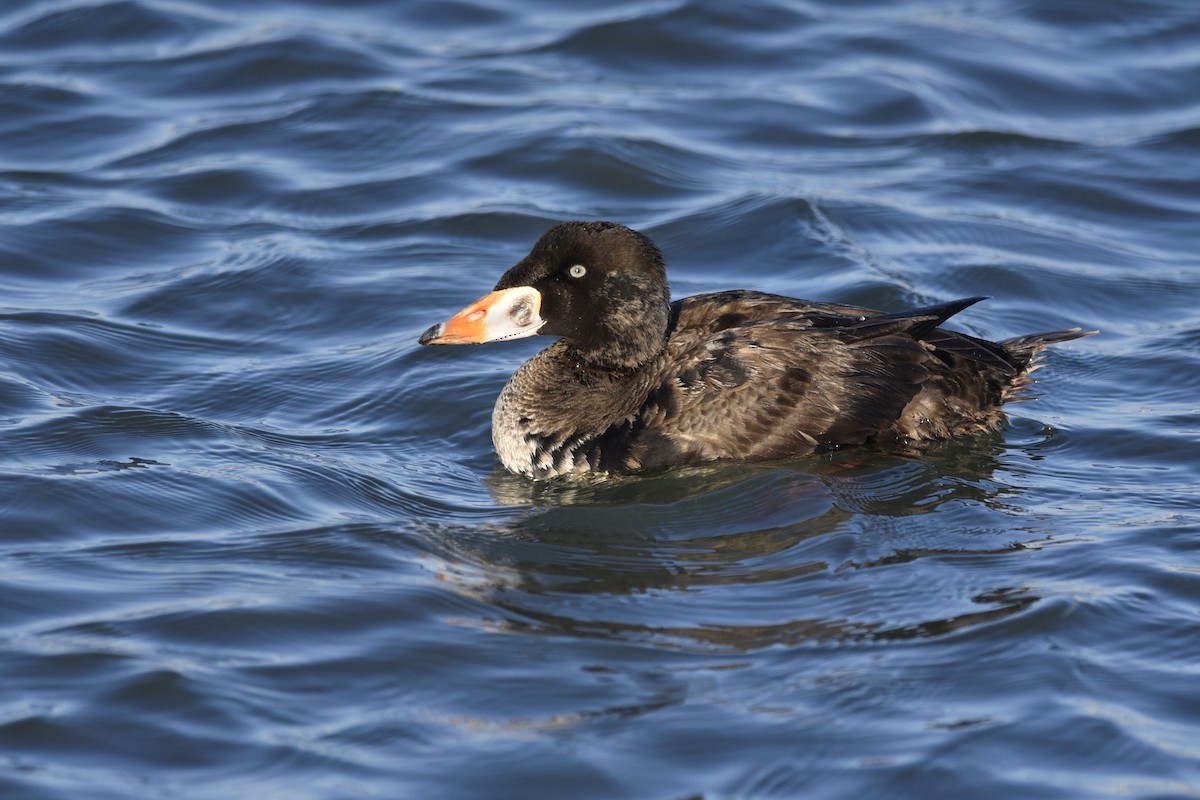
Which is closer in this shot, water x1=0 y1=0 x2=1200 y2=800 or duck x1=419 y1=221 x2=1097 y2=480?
water x1=0 y1=0 x2=1200 y2=800

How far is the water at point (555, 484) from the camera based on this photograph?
475cm

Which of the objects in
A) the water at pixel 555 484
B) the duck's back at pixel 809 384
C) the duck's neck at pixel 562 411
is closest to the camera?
the water at pixel 555 484

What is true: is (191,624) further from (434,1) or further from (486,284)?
(434,1)

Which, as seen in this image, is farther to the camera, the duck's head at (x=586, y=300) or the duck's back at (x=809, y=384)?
the duck's head at (x=586, y=300)

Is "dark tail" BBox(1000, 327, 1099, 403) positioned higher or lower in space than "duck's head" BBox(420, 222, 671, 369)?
lower

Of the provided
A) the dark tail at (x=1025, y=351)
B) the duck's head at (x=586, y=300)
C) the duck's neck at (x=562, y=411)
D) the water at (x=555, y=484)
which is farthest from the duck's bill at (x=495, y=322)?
the dark tail at (x=1025, y=351)

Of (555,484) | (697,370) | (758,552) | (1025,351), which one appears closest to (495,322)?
(555,484)

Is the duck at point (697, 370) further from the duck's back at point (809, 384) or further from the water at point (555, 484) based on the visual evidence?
the water at point (555, 484)

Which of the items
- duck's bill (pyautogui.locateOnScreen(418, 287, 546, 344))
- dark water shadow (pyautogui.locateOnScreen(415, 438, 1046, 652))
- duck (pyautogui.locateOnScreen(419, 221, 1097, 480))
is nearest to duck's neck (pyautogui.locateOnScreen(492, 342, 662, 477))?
duck (pyautogui.locateOnScreen(419, 221, 1097, 480))

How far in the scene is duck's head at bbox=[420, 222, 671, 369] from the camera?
6.79 meters

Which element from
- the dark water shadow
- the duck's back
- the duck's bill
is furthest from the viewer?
the duck's bill

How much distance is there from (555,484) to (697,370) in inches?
30.4

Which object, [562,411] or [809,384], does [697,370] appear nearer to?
[809,384]

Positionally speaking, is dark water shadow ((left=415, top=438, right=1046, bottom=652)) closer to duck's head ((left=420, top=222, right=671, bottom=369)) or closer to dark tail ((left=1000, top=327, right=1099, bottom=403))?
dark tail ((left=1000, top=327, right=1099, bottom=403))
